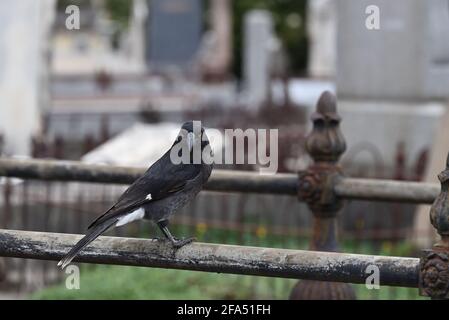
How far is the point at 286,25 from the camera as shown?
52.2m

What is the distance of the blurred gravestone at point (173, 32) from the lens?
31922 mm

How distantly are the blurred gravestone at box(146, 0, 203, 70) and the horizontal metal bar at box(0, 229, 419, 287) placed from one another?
28355 mm

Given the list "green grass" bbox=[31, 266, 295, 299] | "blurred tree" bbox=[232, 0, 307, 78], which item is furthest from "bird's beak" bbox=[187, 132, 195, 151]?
"blurred tree" bbox=[232, 0, 307, 78]

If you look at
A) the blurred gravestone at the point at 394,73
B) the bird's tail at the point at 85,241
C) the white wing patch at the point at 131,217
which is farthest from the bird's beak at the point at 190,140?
the blurred gravestone at the point at 394,73

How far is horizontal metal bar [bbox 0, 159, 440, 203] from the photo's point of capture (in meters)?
4.95

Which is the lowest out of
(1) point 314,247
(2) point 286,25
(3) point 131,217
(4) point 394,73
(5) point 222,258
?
(1) point 314,247

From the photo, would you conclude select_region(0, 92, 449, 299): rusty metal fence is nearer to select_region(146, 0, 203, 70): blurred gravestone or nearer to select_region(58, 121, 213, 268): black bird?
select_region(58, 121, 213, 268): black bird

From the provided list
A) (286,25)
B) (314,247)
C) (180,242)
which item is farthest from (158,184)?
(286,25)

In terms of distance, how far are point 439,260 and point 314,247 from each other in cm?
192

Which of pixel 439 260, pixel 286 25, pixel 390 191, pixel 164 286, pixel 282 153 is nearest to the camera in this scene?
pixel 439 260

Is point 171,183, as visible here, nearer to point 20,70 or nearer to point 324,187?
point 324,187

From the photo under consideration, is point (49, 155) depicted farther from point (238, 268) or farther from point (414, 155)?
point (238, 268)

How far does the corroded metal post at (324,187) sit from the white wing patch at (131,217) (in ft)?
4.25

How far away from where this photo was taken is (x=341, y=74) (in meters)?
10.8
